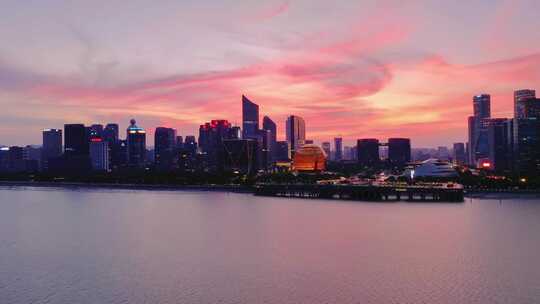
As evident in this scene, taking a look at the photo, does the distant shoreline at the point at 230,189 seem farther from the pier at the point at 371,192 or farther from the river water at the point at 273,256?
the river water at the point at 273,256

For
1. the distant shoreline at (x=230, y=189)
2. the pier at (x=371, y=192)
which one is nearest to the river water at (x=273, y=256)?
the pier at (x=371, y=192)

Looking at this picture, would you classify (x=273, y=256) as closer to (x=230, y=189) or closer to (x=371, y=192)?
(x=371, y=192)

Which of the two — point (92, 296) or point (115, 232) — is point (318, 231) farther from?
point (92, 296)

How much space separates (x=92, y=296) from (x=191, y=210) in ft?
202

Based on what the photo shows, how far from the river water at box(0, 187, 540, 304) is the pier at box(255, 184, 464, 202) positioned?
21775 millimetres

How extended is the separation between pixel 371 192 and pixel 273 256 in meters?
78.7

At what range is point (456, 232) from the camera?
72.9m

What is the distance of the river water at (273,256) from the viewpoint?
4431 cm

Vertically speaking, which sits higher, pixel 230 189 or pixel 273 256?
pixel 230 189


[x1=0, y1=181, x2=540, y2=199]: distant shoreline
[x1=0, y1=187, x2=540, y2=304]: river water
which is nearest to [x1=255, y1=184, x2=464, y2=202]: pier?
[x1=0, y1=181, x2=540, y2=199]: distant shoreline

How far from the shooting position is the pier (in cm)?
12219

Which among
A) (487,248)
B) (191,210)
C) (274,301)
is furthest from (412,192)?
(274,301)

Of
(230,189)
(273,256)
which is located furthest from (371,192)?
(273,256)

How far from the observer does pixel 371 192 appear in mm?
133500
